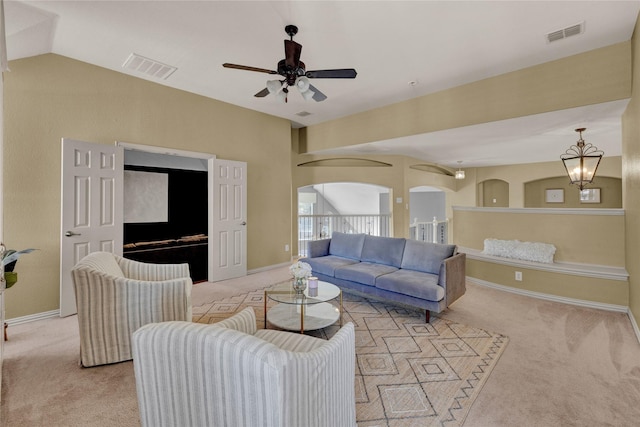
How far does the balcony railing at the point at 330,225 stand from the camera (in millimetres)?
7504

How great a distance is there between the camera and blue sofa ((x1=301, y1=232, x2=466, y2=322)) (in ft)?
10.7

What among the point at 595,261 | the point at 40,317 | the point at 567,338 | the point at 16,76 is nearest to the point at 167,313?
the point at 40,317

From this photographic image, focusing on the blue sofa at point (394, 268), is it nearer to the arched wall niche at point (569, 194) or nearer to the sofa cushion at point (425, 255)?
the sofa cushion at point (425, 255)

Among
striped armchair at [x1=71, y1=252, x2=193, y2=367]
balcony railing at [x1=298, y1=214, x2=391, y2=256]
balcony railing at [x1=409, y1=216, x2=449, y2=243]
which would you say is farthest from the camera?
balcony railing at [x1=298, y1=214, x2=391, y2=256]

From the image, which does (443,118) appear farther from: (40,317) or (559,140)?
(40,317)

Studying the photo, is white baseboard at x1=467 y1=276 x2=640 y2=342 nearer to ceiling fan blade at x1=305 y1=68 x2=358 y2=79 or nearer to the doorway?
ceiling fan blade at x1=305 y1=68 x2=358 y2=79

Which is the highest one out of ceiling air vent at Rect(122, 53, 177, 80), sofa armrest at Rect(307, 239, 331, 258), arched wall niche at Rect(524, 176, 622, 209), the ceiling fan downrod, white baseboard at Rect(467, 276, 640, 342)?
ceiling air vent at Rect(122, 53, 177, 80)

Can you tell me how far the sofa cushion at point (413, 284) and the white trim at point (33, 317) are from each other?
3985mm

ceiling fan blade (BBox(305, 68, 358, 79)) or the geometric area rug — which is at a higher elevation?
ceiling fan blade (BBox(305, 68, 358, 79))

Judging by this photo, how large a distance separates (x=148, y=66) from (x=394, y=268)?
4.24 metres

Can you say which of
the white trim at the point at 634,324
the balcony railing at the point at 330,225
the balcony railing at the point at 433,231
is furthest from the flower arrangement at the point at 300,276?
the balcony railing at the point at 433,231

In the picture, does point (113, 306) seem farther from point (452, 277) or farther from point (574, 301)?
point (574, 301)

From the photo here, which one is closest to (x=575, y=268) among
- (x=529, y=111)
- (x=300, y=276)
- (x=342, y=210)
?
(x=529, y=111)

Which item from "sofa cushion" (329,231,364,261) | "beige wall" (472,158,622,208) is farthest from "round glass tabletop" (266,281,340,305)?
"beige wall" (472,158,622,208)
